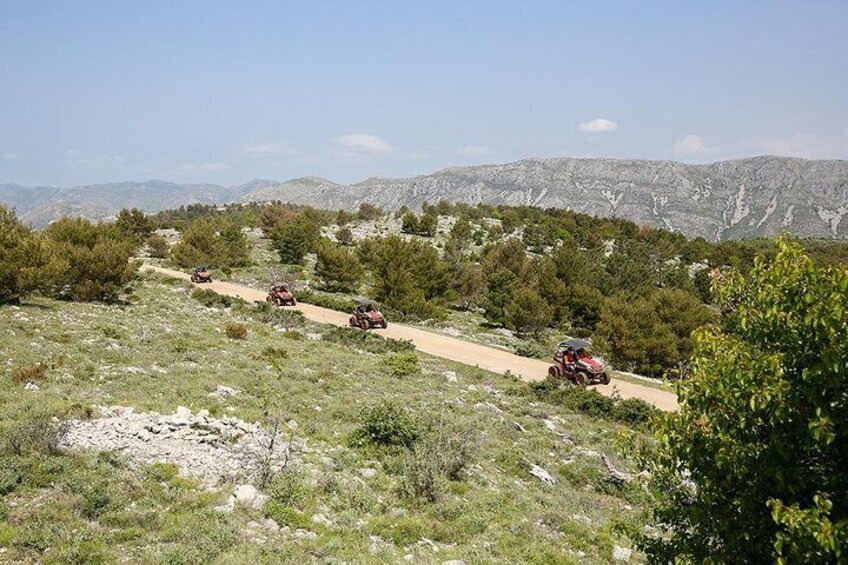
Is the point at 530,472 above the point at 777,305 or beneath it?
beneath

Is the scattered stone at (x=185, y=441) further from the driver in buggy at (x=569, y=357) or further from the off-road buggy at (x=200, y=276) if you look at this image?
the off-road buggy at (x=200, y=276)

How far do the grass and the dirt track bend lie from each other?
376 cm

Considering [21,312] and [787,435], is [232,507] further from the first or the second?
[21,312]

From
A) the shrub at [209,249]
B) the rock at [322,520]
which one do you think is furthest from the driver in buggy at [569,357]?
the shrub at [209,249]

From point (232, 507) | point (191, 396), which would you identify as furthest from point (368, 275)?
point (232, 507)

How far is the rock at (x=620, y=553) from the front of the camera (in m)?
9.00

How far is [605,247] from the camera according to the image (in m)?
70.9

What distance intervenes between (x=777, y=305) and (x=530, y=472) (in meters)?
9.16

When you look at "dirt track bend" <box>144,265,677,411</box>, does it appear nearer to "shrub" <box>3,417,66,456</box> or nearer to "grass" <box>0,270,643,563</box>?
"grass" <box>0,270,643,563</box>

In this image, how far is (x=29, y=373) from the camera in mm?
13859

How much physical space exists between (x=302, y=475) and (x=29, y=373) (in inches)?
360

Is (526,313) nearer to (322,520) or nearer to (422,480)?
(422,480)

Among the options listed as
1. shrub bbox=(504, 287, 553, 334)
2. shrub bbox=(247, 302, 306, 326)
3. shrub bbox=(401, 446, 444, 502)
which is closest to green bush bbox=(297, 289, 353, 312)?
shrub bbox=(247, 302, 306, 326)

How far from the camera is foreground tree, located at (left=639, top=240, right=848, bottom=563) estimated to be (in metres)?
4.02
